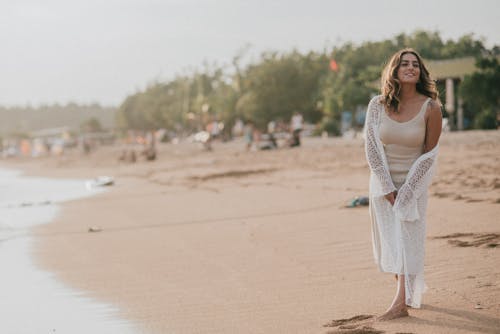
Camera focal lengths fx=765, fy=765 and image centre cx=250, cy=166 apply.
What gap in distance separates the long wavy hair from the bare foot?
1249 millimetres

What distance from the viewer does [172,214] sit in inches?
484

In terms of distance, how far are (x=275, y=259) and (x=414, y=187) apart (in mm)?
2687

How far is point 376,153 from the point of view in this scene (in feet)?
16.2

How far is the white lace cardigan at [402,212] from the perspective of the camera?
4.84 m

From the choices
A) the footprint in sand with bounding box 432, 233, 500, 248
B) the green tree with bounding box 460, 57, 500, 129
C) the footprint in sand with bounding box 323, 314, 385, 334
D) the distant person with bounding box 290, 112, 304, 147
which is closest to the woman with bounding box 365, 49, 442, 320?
the footprint in sand with bounding box 323, 314, 385, 334

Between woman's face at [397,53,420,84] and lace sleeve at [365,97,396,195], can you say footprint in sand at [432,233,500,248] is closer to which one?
lace sleeve at [365,97,396,195]

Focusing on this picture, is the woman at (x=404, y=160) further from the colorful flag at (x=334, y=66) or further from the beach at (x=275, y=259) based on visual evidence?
the colorful flag at (x=334, y=66)

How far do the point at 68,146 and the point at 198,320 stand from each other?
8677 centimetres

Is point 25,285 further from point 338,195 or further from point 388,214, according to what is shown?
point 338,195

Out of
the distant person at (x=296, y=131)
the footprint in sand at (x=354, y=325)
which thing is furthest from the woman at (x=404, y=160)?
the distant person at (x=296, y=131)

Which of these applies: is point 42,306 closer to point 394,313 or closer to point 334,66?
point 394,313

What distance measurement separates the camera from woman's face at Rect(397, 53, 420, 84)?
4883mm

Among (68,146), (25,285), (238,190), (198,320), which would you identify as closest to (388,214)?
(198,320)

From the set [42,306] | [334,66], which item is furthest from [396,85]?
[334,66]
